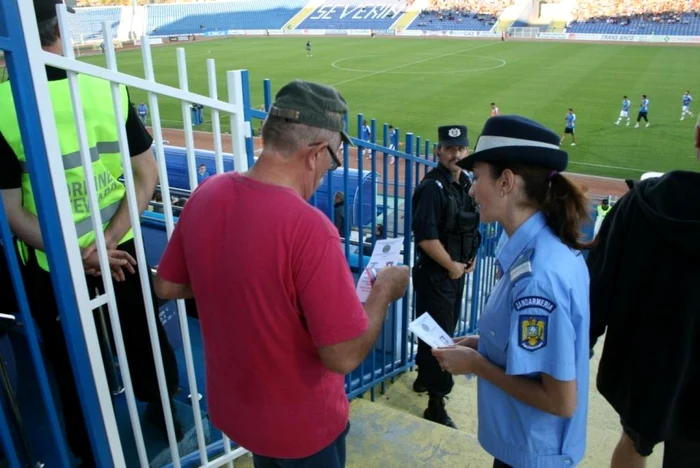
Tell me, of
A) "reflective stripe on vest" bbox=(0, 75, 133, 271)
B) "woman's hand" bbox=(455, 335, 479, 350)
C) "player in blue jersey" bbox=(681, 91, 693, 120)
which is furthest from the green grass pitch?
"woman's hand" bbox=(455, 335, 479, 350)

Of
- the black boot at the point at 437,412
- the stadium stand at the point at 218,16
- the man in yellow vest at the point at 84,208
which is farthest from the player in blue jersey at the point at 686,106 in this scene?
the stadium stand at the point at 218,16

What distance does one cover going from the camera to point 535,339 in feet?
5.46

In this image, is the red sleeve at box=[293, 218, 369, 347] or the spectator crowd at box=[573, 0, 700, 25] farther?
the spectator crowd at box=[573, 0, 700, 25]

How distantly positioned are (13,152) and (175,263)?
718 millimetres

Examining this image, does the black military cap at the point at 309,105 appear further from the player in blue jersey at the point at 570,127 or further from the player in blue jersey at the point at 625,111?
the player in blue jersey at the point at 625,111

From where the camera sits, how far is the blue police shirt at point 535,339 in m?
1.64

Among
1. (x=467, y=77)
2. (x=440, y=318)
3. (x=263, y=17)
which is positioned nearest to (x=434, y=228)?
(x=440, y=318)

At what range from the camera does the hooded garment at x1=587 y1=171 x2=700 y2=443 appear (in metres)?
1.87

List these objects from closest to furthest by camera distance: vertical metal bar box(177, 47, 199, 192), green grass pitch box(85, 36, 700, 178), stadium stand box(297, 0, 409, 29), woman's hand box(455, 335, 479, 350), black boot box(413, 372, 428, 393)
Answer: vertical metal bar box(177, 47, 199, 192) → woman's hand box(455, 335, 479, 350) → black boot box(413, 372, 428, 393) → green grass pitch box(85, 36, 700, 178) → stadium stand box(297, 0, 409, 29)

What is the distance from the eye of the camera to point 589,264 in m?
2.34

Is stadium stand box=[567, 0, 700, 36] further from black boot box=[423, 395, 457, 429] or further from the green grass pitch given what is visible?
black boot box=[423, 395, 457, 429]

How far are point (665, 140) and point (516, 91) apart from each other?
26.1 ft

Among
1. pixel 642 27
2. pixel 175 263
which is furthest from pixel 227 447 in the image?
pixel 642 27

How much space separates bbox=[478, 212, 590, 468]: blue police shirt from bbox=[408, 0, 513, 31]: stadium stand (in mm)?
49363
